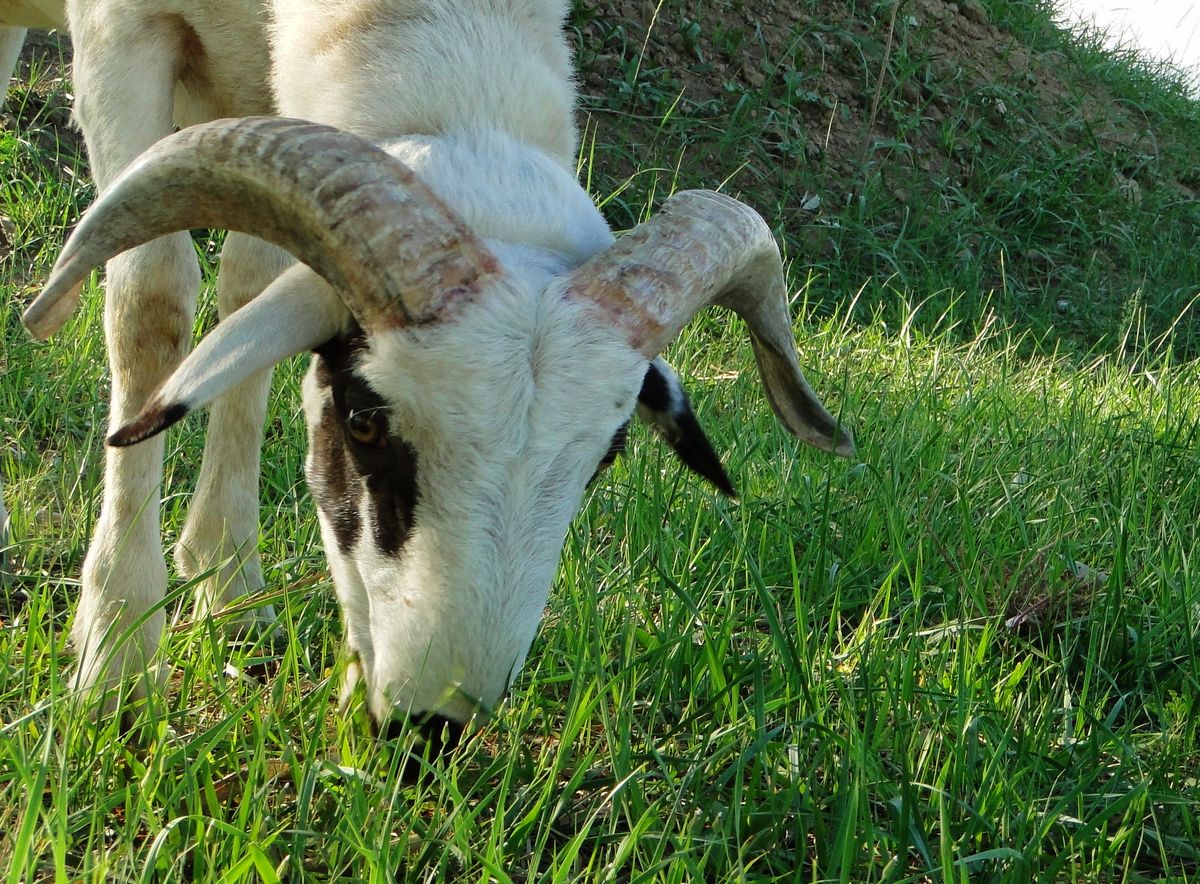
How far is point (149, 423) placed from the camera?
7.93 ft

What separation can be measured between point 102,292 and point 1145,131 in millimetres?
8225

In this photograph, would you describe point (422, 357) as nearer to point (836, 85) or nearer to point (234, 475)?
point (234, 475)

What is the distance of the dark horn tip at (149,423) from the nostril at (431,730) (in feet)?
2.33

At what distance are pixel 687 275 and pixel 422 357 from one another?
1.96 feet

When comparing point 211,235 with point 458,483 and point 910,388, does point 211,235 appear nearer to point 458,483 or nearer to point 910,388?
point 910,388

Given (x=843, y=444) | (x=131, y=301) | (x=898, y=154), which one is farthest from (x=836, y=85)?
(x=131, y=301)

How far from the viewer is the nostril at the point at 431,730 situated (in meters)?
2.41

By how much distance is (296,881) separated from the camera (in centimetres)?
230

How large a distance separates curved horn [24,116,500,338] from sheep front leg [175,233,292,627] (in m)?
1.26

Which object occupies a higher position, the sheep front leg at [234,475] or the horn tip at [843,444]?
the horn tip at [843,444]

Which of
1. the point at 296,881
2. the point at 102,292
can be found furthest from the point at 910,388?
the point at 296,881

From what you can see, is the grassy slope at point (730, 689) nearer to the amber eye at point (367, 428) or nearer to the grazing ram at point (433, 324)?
the grazing ram at point (433, 324)

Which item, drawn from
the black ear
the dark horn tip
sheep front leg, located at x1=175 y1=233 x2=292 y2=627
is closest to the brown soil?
sheep front leg, located at x1=175 y1=233 x2=292 y2=627

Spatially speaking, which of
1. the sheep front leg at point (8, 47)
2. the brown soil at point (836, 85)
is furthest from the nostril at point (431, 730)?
the brown soil at point (836, 85)
